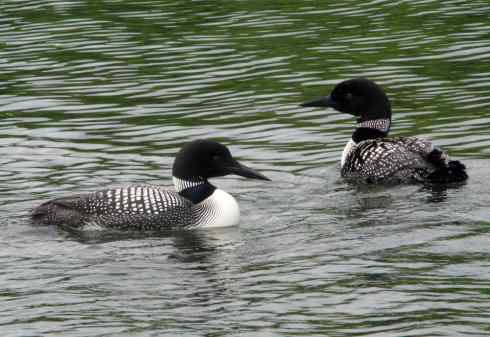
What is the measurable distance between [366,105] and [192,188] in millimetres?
3222

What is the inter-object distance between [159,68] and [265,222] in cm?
865

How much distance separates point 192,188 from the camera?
1292 centimetres

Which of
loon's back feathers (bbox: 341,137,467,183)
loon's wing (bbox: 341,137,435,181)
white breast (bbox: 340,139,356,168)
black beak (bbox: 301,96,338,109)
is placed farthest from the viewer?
black beak (bbox: 301,96,338,109)

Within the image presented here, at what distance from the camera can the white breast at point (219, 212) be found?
494 inches

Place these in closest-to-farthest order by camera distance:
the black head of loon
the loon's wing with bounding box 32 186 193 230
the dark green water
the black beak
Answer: the dark green water < the loon's wing with bounding box 32 186 193 230 < the black head of loon < the black beak

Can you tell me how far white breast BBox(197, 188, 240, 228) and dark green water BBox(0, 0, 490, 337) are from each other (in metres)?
0.14

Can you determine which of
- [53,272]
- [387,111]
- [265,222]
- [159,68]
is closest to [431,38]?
[159,68]

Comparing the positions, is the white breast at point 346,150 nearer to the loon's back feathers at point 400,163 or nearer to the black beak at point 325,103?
the loon's back feathers at point 400,163

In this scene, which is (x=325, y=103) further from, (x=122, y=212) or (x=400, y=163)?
(x=122, y=212)

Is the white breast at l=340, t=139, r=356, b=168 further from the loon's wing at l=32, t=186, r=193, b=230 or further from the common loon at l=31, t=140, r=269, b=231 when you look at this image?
the loon's wing at l=32, t=186, r=193, b=230

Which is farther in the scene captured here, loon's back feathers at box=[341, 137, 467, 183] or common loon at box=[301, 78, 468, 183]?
common loon at box=[301, 78, 468, 183]

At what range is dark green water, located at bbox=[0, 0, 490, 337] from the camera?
959 centimetres

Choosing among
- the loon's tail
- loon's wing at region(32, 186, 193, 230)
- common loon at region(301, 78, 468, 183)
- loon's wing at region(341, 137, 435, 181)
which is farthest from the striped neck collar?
loon's wing at region(32, 186, 193, 230)

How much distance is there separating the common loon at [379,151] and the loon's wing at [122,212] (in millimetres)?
2423
